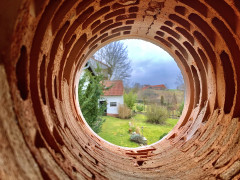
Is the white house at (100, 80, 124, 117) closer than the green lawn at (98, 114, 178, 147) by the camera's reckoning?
No

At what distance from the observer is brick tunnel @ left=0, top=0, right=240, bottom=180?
955 millimetres

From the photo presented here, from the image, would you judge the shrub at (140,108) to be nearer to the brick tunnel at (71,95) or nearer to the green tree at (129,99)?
the green tree at (129,99)

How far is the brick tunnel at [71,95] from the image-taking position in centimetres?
96

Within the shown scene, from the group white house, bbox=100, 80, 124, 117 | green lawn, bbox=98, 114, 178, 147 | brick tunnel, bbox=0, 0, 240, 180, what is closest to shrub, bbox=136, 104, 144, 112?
green lawn, bbox=98, 114, 178, 147

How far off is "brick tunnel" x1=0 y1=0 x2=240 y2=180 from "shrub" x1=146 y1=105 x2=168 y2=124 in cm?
1101

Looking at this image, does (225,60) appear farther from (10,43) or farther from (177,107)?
(177,107)

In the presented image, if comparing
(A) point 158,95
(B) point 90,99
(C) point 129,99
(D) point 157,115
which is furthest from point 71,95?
(A) point 158,95

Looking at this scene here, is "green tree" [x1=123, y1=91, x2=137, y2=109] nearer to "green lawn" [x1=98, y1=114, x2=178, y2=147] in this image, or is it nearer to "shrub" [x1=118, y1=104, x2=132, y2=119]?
"shrub" [x1=118, y1=104, x2=132, y2=119]

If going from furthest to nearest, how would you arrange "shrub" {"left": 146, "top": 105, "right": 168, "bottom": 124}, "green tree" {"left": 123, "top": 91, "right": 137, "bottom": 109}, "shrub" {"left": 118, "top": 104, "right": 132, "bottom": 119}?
"green tree" {"left": 123, "top": 91, "right": 137, "bottom": 109}
"shrub" {"left": 118, "top": 104, "right": 132, "bottom": 119}
"shrub" {"left": 146, "top": 105, "right": 168, "bottom": 124}

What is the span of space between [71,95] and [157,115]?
12457 mm

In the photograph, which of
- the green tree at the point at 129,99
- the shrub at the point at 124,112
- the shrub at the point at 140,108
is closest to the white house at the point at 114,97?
the green tree at the point at 129,99

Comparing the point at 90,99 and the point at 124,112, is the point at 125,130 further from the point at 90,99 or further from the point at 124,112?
the point at 90,99

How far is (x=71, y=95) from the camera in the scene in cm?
282

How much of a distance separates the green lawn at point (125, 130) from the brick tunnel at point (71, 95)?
25.8 ft
